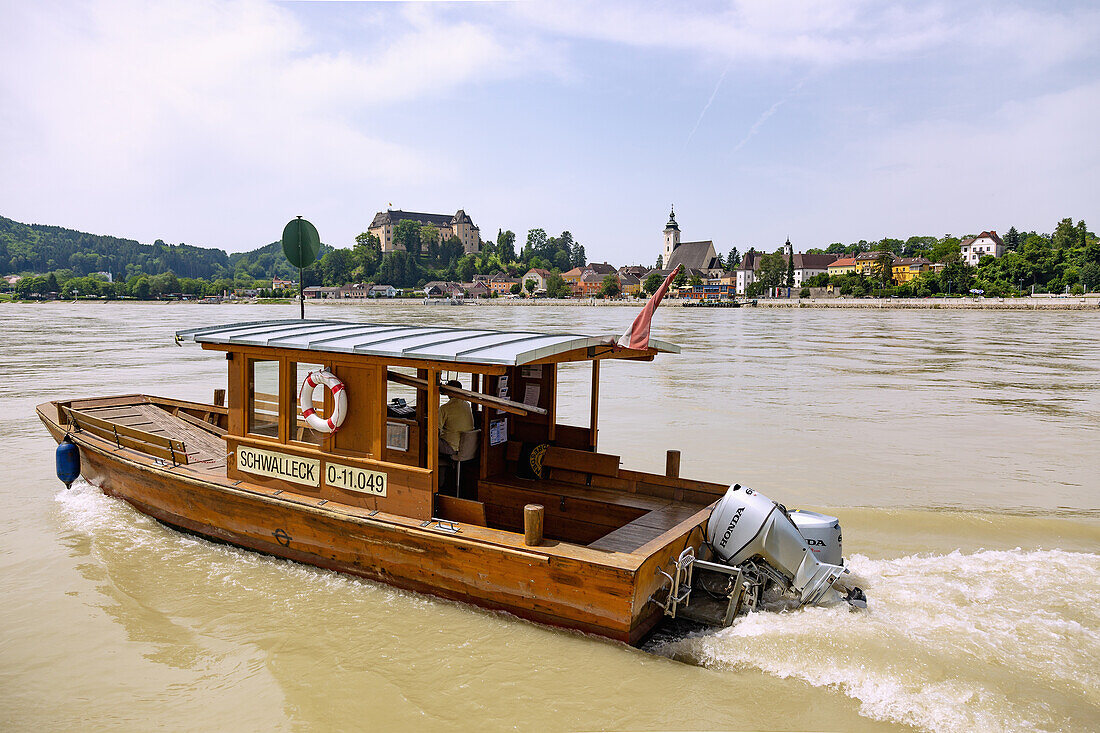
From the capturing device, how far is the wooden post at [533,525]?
5.59 m

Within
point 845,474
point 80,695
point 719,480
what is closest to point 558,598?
point 80,695

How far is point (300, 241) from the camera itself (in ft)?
29.8

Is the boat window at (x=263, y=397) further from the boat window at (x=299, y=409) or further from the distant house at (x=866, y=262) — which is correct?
the distant house at (x=866, y=262)

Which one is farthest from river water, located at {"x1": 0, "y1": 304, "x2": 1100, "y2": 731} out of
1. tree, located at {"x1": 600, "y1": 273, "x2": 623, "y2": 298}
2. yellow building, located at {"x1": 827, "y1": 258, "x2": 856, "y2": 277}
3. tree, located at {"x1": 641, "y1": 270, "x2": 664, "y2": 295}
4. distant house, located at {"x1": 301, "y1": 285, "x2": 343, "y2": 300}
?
yellow building, located at {"x1": 827, "y1": 258, "x2": 856, "y2": 277}

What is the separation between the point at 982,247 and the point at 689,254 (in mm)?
60615

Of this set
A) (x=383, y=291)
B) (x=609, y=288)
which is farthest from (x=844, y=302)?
(x=383, y=291)

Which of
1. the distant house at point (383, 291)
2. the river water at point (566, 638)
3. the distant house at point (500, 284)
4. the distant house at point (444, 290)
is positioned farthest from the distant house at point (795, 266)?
the river water at point (566, 638)

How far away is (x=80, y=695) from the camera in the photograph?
5.35m

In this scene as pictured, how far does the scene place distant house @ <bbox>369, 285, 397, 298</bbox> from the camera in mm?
145750

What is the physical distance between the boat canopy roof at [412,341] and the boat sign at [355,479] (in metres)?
1.13

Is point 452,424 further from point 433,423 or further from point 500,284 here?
point 500,284

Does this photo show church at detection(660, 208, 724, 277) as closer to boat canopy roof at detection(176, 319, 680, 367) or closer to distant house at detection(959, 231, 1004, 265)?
distant house at detection(959, 231, 1004, 265)

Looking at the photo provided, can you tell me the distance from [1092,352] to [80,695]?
39.5 meters

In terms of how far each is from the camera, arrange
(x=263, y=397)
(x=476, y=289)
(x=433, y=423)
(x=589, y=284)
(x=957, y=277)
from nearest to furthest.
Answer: (x=433, y=423) → (x=263, y=397) → (x=957, y=277) → (x=476, y=289) → (x=589, y=284)
